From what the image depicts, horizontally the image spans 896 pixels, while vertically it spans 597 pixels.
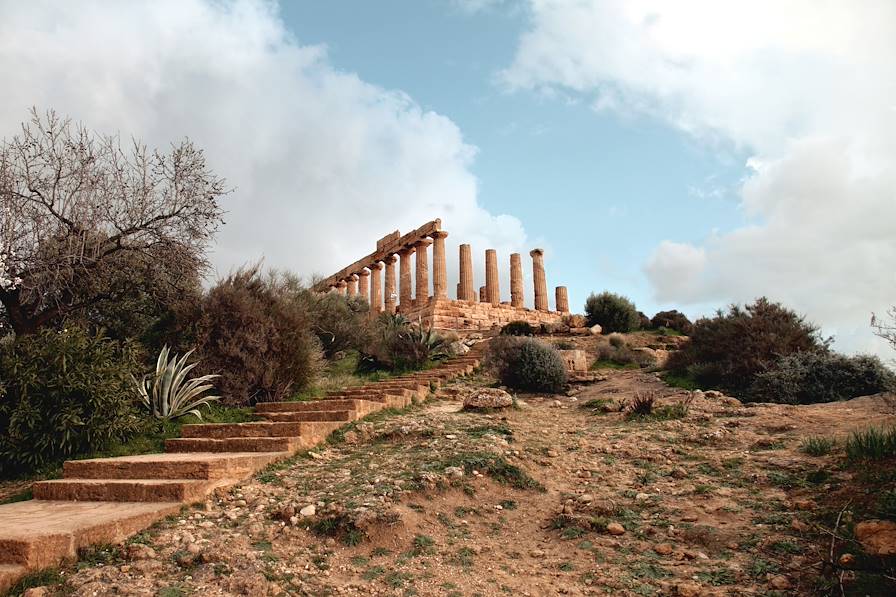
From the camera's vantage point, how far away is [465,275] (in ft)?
109

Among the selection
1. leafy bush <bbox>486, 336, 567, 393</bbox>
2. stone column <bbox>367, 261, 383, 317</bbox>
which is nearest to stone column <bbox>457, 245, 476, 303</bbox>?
stone column <bbox>367, 261, 383, 317</bbox>

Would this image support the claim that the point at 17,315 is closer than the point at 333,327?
Yes

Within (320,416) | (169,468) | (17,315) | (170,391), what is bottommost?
(169,468)

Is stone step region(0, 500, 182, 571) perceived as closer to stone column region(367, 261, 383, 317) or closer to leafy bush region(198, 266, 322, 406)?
leafy bush region(198, 266, 322, 406)

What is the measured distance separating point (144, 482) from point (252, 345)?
16.8 ft

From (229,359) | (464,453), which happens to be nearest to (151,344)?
(229,359)

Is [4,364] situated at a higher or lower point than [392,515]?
higher

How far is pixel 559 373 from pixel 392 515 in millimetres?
8974

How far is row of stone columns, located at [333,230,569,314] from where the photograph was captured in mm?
31578

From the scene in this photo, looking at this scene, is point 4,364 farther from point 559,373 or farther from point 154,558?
point 559,373

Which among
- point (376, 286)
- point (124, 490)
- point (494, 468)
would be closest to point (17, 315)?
point (124, 490)

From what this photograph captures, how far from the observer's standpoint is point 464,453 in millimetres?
7270

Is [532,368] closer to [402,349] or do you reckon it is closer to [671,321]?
[402,349]

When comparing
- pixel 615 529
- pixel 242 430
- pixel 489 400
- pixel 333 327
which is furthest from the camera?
pixel 333 327
